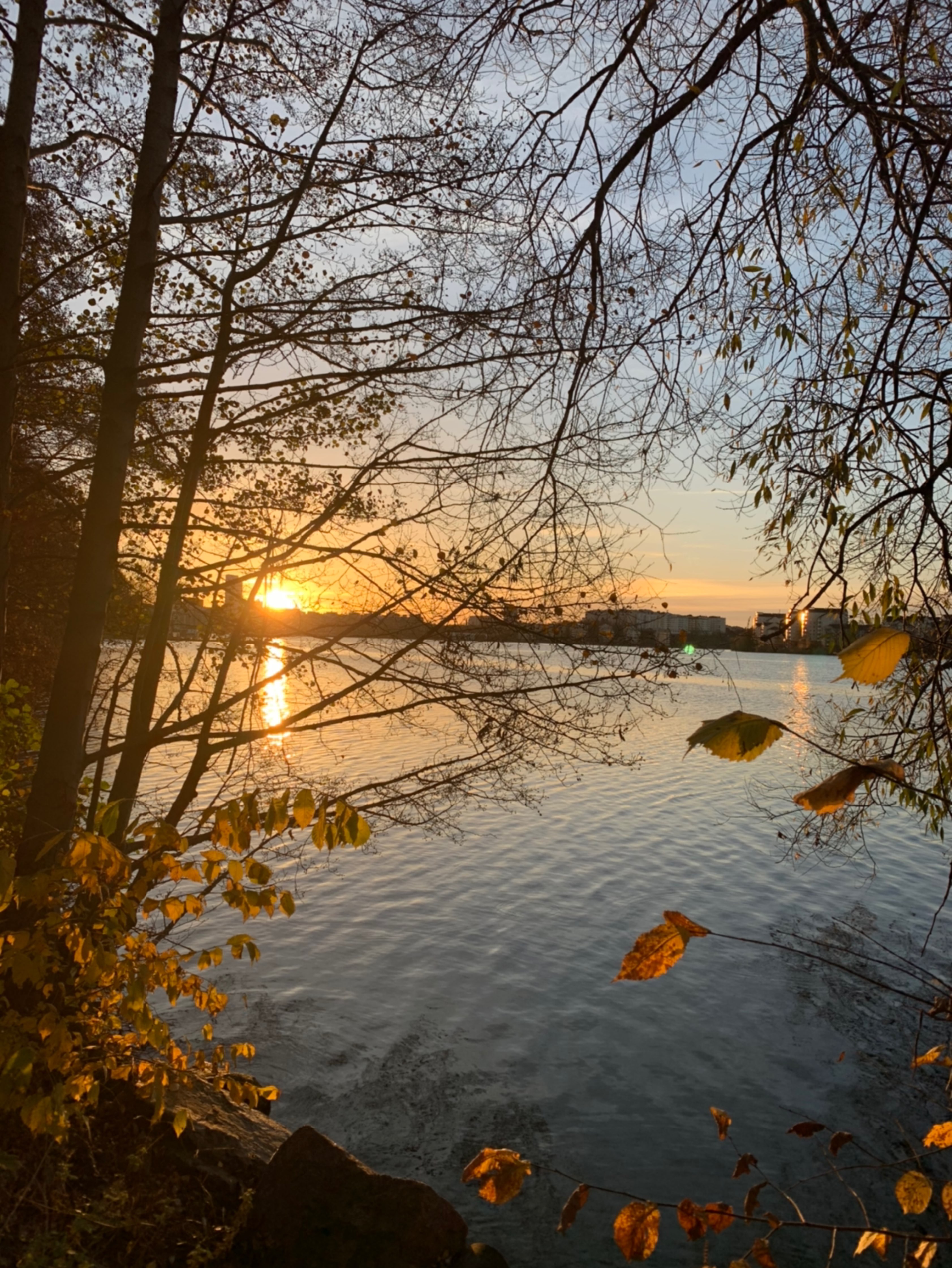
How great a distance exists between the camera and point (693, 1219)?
6.95 ft

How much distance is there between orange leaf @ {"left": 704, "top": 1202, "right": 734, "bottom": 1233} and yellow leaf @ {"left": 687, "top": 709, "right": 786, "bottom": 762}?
4.19 ft

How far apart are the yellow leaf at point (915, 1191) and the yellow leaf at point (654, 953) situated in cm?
80

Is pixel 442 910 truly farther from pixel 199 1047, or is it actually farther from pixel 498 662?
pixel 498 662

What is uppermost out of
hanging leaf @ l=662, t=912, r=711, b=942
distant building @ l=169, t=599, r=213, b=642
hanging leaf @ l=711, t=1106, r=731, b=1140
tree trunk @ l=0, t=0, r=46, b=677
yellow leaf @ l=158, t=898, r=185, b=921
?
tree trunk @ l=0, t=0, r=46, b=677

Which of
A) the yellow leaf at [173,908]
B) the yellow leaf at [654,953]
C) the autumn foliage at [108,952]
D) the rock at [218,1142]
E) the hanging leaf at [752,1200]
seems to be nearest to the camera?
the yellow leaf at [654,953]

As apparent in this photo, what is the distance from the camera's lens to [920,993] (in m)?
12.7

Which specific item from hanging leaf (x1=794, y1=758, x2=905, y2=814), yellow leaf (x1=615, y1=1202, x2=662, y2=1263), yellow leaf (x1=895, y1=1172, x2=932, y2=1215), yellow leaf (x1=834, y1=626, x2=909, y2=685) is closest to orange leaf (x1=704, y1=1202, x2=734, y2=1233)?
yellow leaf (x1=615, y1=1202, x2=662, y2=1263)

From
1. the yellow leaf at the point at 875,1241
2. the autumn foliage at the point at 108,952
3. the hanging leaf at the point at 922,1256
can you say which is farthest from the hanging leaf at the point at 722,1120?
the autumn foliage at the point at 108,952

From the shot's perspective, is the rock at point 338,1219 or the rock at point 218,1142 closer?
the rock at point 338,1219

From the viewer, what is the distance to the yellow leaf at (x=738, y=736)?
141 centimetres

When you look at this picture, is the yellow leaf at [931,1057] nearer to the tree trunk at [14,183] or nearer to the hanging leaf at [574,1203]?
the hanging leaf at [574,1203]

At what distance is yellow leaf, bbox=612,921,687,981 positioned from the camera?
169 centimetres

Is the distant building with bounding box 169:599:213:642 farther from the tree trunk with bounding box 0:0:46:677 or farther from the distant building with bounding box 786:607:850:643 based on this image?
the distant building with bounding box 786:607:850:643

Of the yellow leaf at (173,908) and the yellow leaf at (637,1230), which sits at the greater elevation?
the yellow leaf at (173,908)
